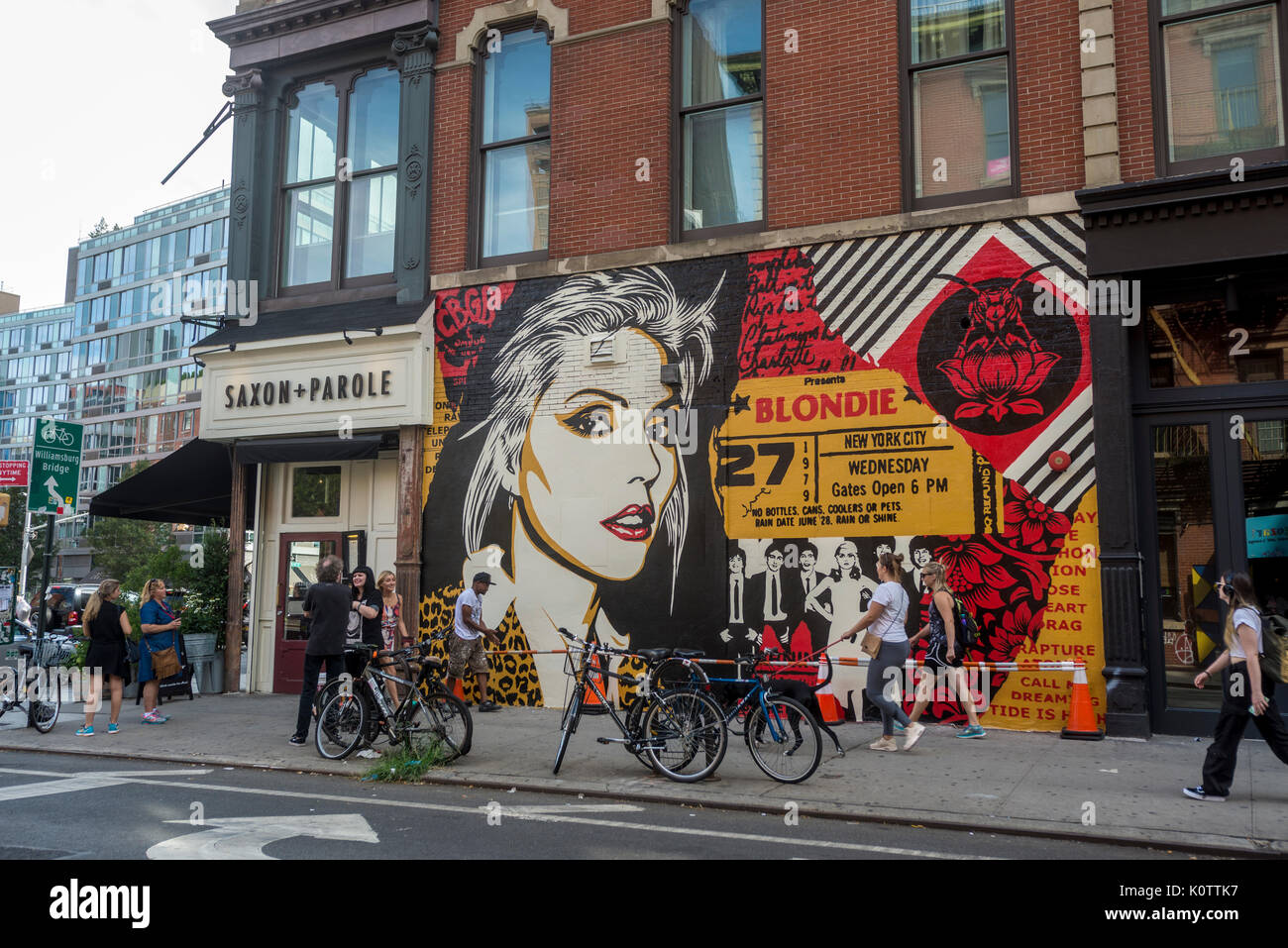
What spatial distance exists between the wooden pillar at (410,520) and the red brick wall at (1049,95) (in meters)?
8.63

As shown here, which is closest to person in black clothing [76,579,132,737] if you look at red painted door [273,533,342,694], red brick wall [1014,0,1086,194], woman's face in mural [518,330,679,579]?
red painted door [273,533,342,694]

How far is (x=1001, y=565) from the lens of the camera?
1090cm

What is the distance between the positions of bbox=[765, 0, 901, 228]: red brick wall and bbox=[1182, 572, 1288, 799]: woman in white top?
6.23m

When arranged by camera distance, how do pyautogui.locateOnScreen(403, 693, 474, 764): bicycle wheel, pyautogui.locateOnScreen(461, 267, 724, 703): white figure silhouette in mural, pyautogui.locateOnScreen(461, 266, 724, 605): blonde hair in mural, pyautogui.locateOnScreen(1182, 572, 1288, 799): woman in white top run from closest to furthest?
pyautogui.locateOnScreen(1182, 572, 1288, 799): woman in white top, pyautogui.locateOnScreen(403, 693, 474, 764): bicycle wheel, pyautogui.locateOnScreen(461, 266, 724, 605): blonde hair in mural, pyautogui.locateOnScreen(461, 267, 724, 703): white figure silhouette in mural

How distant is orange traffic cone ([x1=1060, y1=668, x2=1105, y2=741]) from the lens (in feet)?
33.2

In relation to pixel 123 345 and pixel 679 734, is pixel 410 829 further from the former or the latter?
pixel 123 345

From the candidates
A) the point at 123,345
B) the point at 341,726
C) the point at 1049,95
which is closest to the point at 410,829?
the point at 341,726

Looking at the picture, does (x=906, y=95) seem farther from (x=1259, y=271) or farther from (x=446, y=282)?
(x=446, y=282)

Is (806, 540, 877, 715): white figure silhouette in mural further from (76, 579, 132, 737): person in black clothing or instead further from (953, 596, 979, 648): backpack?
(76, 579, 132, 737): person in black clothing

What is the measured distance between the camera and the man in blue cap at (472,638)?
12.8m

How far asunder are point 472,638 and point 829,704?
4.61 meters

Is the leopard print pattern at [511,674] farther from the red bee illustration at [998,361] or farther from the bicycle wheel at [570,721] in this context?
the red bee illustration at [998,361]

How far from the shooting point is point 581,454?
43.6 feet
